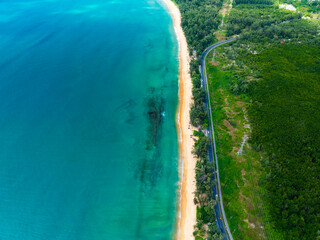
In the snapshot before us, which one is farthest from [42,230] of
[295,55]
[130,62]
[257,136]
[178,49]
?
[295,55]

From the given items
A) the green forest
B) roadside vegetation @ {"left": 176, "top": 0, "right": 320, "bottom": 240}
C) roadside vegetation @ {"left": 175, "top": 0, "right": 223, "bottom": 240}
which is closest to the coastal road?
roadside vegetation @ {"left": 176, "top": 0, "right": 320, "bottom": 240}

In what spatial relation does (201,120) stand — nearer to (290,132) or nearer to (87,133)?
(290,132)

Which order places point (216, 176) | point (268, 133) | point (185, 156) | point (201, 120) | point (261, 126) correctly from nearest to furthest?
point (216, 176), point (185, 156), point (268, 133), point (261, 126), point (201, 120)

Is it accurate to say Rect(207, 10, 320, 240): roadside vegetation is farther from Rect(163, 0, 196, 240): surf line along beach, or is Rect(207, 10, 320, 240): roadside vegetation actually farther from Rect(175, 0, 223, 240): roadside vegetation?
Rect(163, 0, 196, 240): surf line along beach

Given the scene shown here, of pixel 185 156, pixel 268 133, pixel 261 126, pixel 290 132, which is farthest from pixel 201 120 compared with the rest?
pixel 290 132

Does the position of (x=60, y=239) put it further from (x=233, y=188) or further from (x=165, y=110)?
(x=165, y=110)

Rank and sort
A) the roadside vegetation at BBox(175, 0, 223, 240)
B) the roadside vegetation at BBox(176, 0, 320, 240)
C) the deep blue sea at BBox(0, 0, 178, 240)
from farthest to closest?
the deep blue sea at BBox(0, 0, 178, 240) → the roadside vegetation at BBox(176, 0, 320, 240) → the roadside vegetation at BBox(175, 0, 223, 240)

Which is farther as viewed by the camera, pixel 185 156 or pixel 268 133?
pixel 268 133

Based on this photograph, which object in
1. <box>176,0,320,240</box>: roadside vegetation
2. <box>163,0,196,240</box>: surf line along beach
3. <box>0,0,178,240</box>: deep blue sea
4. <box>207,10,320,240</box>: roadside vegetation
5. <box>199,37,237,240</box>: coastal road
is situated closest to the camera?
<box>199,37,237,240</box>: coastal road
